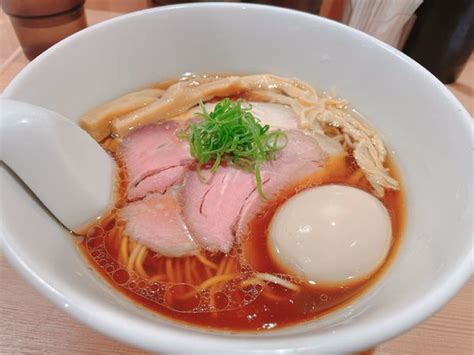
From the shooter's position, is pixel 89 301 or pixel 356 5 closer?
pixel 89 301

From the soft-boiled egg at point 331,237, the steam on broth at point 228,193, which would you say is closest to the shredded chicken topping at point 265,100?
the steam on broth at point 228,193

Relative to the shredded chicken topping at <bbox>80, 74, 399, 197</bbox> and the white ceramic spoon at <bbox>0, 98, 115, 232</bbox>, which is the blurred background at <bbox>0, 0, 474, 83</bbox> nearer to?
the shredded chicken topping at <bbox>80, 74, 399, 197</bbox>

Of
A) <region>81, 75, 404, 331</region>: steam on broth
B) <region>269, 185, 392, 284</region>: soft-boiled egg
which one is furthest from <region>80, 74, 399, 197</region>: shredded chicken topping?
<region>269, 185, 392, 284</region>: soft-boiled egg

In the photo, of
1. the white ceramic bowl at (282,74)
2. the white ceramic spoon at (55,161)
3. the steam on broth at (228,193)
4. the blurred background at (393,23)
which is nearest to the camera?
the white ceramic bowl at (282,74)

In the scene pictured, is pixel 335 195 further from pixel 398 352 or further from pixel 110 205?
pixel 110 205

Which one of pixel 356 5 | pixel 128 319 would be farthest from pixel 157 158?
pixel 356 5

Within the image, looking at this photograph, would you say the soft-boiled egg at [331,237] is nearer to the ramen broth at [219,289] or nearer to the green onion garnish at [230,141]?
the ramen broth at [219,289]
